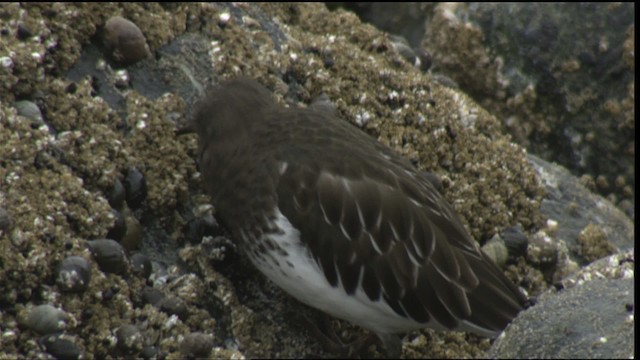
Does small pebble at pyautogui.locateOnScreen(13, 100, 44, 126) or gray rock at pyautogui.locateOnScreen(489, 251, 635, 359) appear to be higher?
gray rock at pyautogui.locateOnScreen(489, 251, 635, 359)

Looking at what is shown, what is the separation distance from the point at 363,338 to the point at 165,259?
90cm

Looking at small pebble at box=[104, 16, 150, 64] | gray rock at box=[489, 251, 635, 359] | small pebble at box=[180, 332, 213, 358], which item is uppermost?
gray rock at box=[489, 251, 635, 359]

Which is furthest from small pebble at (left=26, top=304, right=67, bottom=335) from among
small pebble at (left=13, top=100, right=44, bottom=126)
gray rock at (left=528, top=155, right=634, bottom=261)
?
gray rock at (left=528, top=155, right=634, bottom=261)

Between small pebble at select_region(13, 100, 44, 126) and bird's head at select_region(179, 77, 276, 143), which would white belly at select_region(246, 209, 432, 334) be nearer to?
bird's head at select_region(179, 77, 276, 143)

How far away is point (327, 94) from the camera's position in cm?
537

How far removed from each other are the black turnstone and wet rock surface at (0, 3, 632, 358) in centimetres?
24

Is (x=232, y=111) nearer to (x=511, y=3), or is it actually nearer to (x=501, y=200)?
(x=501, y=200)

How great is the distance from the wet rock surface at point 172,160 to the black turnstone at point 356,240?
0.80ft

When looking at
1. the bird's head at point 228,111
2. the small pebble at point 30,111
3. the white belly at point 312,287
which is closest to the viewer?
the white belly at point 312,287

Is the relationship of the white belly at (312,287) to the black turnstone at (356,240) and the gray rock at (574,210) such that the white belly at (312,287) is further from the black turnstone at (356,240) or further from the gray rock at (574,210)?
the gray rock at (574,210)

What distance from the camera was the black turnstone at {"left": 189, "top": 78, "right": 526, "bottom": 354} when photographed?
14.3ft

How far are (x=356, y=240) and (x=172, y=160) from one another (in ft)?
3.08

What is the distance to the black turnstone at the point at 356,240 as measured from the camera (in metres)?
4.37

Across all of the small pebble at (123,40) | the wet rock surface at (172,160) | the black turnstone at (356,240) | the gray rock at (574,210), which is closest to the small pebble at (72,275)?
the wet rock surface at (172,160)
